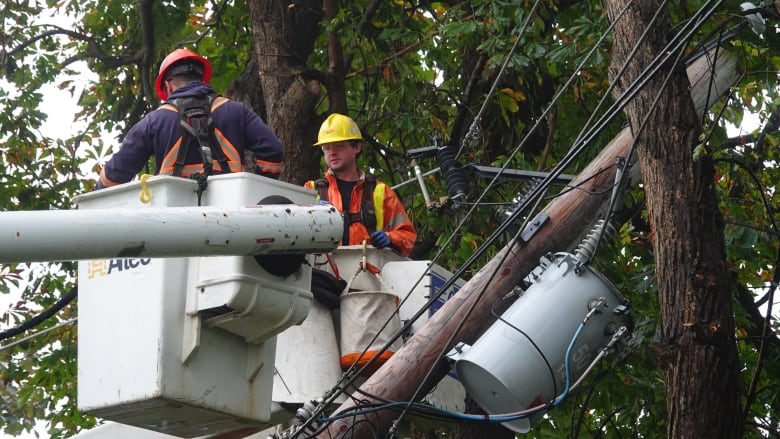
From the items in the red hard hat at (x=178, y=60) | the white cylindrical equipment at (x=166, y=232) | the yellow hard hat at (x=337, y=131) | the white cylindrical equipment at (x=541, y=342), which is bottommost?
the white cylindrical equipment at (x=541, y=342)

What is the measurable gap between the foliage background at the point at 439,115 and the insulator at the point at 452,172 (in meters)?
0.11

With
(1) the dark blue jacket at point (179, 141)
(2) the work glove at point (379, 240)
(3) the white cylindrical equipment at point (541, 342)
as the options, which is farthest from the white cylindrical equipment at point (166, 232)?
(2) the work glove at point (379, 240)

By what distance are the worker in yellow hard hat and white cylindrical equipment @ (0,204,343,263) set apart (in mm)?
3121

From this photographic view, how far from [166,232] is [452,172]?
3.58m

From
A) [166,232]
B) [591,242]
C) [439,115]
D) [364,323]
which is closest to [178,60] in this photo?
[364,323]

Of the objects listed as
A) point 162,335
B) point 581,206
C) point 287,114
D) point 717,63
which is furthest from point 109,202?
point 287,114

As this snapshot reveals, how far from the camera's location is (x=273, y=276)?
662 cm

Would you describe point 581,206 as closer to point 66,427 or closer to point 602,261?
point 602,261

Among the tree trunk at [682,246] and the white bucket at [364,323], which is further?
the white bucket at [364,323]

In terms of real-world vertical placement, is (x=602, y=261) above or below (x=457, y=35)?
below

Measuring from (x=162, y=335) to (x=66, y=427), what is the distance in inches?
292

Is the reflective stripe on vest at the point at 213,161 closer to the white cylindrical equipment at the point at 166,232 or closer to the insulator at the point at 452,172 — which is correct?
the insulator at the point at 452,172

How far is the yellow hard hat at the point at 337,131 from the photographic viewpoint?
9102 millimetres

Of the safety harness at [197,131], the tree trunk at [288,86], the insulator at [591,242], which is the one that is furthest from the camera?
the tree trunk at [288,86]
